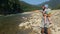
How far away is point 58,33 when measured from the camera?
597 inches

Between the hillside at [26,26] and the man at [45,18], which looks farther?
the hillside at [26,26]

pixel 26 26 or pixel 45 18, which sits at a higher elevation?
pixel 45 18

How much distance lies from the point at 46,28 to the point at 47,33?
1.47 ft

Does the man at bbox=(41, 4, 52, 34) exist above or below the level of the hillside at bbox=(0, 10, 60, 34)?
above

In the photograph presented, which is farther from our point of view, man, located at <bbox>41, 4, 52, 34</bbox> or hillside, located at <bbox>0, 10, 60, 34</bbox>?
hillside, located at <bbox>0, 10, 60, 34</bbox>

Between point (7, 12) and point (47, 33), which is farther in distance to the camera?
point (7, 12)

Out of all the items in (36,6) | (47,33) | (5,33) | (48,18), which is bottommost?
(36,6)

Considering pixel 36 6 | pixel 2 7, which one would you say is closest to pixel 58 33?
pixel 2 7

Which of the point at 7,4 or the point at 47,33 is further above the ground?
the point at 47,33

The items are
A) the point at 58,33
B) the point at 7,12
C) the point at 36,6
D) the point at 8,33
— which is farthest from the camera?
the point at 36,6

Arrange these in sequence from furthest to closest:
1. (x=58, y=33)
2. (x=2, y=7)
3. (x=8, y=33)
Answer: (x=2, y=7) → (x=8, y=33) → (x=58, y=33)

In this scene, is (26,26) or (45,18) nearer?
(45,18)

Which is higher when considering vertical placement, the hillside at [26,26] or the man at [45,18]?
the man at [45,18]

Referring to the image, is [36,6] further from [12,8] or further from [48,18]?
[48,18]
